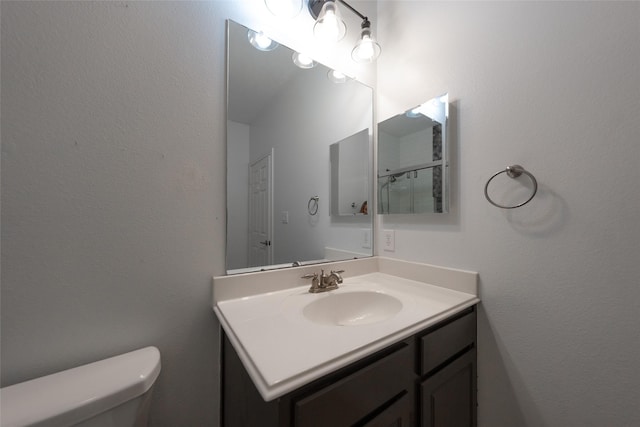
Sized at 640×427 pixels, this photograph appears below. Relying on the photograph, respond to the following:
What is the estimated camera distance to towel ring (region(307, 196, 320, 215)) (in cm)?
123

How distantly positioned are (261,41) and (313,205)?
0.78 m

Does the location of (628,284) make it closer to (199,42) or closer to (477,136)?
(477,136)

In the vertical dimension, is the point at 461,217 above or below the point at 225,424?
above

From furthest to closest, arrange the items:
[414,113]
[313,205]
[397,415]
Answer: [313,205]
[414,113]
[397,415]

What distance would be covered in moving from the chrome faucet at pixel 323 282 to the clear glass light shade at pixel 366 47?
1.10 metres

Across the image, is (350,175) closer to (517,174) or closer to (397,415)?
(517,174)

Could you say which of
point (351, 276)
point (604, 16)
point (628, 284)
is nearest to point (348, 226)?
point (351, 276)

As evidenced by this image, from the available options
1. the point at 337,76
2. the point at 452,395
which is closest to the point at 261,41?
the point at 337,76

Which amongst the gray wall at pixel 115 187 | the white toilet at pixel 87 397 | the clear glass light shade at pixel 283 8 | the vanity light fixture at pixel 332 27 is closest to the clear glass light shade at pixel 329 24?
the vanity light fixture at pixel 332 27

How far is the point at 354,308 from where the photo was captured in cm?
103

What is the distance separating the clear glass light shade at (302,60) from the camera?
1103 mm

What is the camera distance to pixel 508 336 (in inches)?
33.3

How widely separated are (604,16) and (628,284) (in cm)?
77

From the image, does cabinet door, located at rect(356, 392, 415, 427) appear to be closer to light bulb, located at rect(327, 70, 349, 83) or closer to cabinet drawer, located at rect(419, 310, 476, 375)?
cabinet drawer, located at rect(419, 310, 476, 375)
